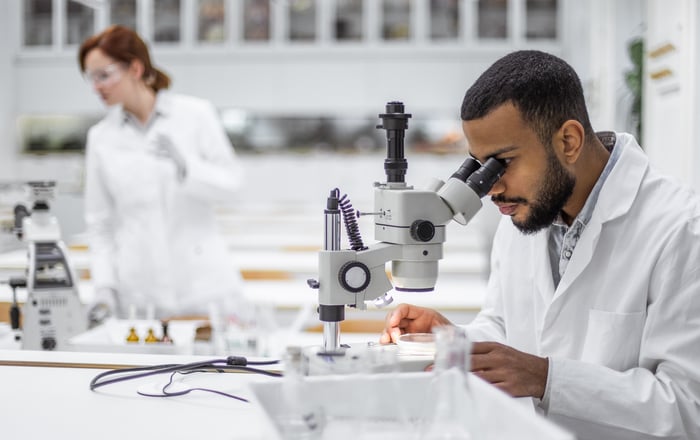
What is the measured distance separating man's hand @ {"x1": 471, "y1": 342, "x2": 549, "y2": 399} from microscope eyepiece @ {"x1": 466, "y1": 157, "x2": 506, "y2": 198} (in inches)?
10.5

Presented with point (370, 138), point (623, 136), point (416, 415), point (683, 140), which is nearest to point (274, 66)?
point (370, 138)

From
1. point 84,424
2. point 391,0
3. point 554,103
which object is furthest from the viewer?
point 391,0

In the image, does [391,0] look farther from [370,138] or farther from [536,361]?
[536,361]

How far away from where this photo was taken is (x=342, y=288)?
1.36 m

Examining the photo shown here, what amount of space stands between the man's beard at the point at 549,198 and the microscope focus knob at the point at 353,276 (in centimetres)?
32

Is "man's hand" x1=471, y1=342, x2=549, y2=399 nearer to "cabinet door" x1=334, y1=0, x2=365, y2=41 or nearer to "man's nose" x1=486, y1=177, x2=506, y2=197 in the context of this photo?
"man's nose" x1=486, y1=177, x2=506, y2=197

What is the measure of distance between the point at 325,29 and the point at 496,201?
19.5ft

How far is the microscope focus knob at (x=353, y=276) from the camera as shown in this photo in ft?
4.44

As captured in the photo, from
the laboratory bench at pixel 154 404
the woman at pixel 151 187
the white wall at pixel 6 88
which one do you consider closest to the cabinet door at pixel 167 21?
the white wall at pixel 6 88

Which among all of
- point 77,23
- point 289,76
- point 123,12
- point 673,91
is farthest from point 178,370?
point 77,23

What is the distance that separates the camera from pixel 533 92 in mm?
1449

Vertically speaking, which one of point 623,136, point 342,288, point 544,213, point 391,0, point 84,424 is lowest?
point 84,424

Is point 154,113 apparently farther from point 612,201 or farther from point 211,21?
point 211,21

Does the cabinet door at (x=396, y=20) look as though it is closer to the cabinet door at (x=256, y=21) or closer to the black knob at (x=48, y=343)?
the cabinet door at (x=256, y=21)
